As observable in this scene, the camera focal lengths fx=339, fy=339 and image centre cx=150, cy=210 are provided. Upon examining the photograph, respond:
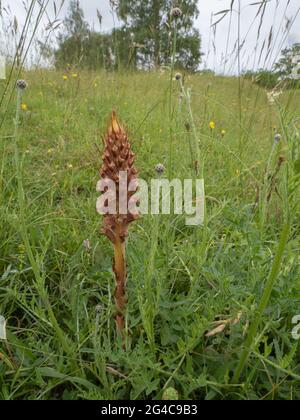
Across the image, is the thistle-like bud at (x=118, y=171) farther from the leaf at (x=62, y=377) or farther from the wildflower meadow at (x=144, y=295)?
the leaf at (x=62, y=377)

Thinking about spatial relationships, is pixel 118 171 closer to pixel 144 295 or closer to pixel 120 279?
pixel 120 279

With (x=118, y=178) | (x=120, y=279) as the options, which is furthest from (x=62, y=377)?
(x=118, y=178)

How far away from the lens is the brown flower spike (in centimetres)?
72

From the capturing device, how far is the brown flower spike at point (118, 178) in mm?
724

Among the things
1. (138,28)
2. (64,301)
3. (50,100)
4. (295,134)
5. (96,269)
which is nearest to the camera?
(295,134)

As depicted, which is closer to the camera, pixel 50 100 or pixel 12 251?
pixel 12 251

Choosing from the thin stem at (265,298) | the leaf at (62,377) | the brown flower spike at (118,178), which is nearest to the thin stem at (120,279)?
the brown flower spike at (118,178)

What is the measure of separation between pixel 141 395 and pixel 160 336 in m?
0.16

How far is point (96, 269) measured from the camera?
4.09ft

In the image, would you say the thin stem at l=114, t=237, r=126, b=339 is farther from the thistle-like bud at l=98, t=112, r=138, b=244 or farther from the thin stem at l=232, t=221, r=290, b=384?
the thin stem at l=232, t=221, r=290, b=384

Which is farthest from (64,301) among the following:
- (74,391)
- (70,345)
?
(74,391)

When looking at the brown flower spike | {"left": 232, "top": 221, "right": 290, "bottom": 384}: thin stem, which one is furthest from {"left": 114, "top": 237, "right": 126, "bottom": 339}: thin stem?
{"left": 232, "top": 221, "right": 290, "bottom": 384}: thin stem
